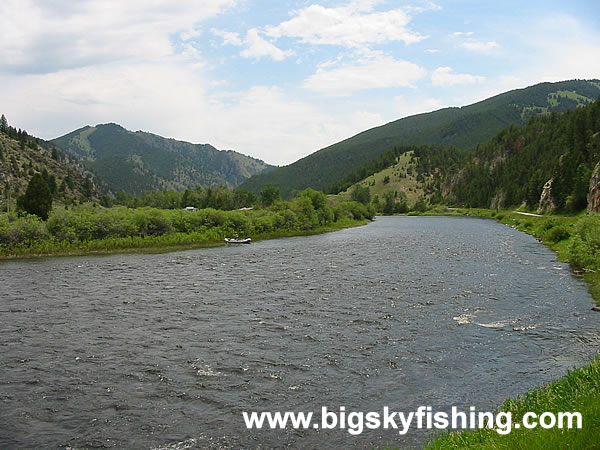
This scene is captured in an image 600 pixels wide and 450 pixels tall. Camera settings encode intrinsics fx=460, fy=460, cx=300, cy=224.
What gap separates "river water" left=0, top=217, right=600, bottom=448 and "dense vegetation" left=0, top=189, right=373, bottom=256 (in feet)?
86.6

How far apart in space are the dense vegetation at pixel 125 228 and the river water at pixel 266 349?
86.6 ft

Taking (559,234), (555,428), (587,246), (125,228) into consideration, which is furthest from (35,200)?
(555,428)

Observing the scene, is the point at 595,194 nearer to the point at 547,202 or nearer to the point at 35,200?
the point at 547,202

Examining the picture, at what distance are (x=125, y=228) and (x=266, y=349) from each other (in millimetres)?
67702

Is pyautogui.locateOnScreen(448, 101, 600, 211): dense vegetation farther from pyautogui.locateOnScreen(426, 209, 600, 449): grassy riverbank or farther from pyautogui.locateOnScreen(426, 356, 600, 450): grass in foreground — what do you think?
pyautogui.locateOnScreen(426, 356, 600, 450): grass in foreground

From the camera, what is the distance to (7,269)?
58.8m

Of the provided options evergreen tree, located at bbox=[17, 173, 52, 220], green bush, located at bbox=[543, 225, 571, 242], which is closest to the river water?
green bush, located at bbox=[543, 225, 571, 242]

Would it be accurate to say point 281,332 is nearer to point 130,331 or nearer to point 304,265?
point 130,331

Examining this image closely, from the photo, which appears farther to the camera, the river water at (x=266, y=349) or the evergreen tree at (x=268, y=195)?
the evergreen tree at (x=268, y=195)

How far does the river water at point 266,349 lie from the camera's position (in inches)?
712

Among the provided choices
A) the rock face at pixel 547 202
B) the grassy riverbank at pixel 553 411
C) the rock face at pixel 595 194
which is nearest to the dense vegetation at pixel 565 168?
the rock face at pixel 547 202

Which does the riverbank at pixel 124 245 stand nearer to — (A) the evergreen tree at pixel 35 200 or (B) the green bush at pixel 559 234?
(A) the evergreen tree at pixel 35 200

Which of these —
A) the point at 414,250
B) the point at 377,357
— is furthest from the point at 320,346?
the point at 414,250

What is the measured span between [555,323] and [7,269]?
6124 cm
